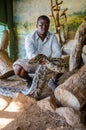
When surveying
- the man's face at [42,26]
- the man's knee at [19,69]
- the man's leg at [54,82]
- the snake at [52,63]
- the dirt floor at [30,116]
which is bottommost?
the dirt floor at [30,116]

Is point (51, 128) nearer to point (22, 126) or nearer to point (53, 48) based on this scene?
point (22, 126)

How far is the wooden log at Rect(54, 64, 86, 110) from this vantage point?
256 centimetres

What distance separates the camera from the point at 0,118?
2.61 m

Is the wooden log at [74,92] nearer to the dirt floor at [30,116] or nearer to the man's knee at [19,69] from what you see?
the dirt floor at [30,116]

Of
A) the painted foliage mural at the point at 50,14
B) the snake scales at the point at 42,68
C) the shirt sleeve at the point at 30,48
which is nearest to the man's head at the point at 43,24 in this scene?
the shirt sleeve at the point at 30,48

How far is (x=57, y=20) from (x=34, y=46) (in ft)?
8.33

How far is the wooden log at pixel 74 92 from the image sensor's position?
256cm

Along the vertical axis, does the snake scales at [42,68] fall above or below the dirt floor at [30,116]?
above

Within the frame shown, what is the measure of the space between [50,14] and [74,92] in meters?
3.64

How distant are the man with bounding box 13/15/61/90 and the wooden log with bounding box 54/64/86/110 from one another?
691 millimetres

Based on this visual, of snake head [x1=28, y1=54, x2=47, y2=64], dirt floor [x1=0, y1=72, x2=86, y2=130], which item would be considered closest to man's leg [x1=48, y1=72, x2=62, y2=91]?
dirt floor [x1=0, y1=72, x2=86, y2=130]

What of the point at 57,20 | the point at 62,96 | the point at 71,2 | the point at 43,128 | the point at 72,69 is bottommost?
the point at 43,128

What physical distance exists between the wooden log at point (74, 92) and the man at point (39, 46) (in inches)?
27.2

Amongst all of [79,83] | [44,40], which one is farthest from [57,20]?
[79,83]
